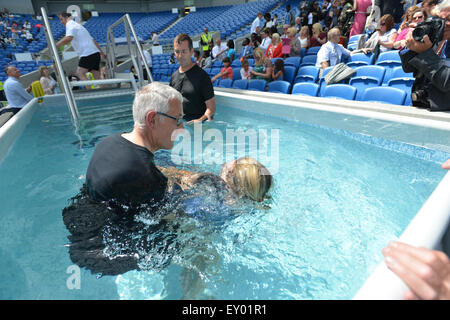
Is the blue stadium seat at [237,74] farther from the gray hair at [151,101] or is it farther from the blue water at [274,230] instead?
the gray hair at [151,101]

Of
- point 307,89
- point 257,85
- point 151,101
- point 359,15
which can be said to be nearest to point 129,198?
point 151,101

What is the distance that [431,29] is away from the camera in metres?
2.60

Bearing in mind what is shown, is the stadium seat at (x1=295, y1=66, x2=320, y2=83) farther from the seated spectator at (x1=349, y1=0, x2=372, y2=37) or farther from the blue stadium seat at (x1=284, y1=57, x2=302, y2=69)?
the seated spectator at (x1=349, y1=0, x2=372, y2=37)

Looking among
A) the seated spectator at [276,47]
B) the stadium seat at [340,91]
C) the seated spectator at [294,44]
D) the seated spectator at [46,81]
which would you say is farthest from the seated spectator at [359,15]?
the seated spectator at [46,81]

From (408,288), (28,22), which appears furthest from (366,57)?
(28,22)

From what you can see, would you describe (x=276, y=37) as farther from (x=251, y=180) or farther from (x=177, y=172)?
(x=251, y=180)

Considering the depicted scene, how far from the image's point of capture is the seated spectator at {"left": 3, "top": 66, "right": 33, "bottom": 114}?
17.3ft

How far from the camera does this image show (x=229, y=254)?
5.69 feet

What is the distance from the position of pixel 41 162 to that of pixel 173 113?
107 inches

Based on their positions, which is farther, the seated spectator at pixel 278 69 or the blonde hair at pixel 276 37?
the blonde hair at pixel 276 37

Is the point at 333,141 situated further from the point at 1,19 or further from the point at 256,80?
the point at 1,19

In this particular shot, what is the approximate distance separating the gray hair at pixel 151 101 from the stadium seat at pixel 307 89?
13.5ft

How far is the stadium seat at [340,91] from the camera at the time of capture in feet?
13.9

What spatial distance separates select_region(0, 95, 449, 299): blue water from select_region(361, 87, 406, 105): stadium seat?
102 cm
